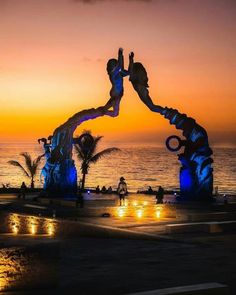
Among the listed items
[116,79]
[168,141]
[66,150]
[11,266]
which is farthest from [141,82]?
[11,266]

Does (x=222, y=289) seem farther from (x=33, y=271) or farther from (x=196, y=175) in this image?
(x=196, y=175)

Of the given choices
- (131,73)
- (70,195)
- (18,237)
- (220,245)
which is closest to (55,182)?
(70,195)

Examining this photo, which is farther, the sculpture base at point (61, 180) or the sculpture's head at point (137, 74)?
the sculpture base at point (61, 180)

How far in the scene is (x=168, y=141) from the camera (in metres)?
32.4

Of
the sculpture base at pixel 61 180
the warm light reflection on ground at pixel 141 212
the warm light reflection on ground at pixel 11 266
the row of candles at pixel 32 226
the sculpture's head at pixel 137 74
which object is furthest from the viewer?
the sculpture base at pixel 61 180

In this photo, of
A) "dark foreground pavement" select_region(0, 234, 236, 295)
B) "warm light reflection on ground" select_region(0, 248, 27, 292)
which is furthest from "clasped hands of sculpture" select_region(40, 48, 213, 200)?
"warm light reflection on ground" select_region(0, 248, 27, 292)

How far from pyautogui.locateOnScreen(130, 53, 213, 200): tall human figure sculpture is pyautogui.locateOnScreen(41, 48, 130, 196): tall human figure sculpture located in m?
2.30

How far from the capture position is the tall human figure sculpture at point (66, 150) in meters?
33.4

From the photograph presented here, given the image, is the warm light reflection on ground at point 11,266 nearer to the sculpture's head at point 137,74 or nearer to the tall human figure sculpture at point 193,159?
the tall human figure sculpture at point 193,159

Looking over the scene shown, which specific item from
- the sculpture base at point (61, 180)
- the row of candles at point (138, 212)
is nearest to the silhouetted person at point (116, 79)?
the sculpture base at point (61, 180)

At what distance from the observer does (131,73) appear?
32.4 metres

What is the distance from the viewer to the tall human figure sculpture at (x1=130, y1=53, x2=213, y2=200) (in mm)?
30234

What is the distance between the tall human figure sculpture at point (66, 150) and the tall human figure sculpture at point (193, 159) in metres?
2.30

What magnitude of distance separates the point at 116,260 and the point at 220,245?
12.1ft
